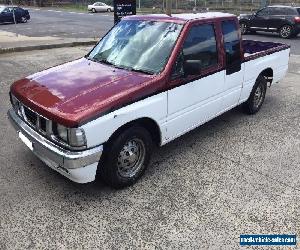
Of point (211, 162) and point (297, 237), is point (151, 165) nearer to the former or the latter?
point (211, 162)

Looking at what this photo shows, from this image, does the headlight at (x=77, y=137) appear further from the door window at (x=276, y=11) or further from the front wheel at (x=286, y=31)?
the door window at (x=276, y=11)

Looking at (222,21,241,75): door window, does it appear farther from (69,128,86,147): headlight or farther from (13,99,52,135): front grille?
(13,99,52,135): front grille

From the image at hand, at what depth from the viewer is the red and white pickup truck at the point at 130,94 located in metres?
3.51

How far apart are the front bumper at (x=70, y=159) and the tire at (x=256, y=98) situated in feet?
12.0

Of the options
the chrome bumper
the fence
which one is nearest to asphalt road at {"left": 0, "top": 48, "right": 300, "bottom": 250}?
the chrome bumper

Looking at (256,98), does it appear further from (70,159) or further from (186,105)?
(70,159)

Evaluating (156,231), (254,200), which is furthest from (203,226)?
(254,200)

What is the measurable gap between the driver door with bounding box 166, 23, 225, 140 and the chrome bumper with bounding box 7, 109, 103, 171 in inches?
48.3

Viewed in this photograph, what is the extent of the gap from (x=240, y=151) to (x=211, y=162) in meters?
0.62

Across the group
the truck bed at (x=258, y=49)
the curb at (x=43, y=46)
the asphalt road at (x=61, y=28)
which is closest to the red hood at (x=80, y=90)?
the truck bed at (x=258, y=49)

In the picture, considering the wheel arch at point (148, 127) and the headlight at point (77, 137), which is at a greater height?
the headlight at point (77, 137)

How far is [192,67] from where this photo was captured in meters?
4.16

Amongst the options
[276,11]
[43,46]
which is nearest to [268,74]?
[43,46]

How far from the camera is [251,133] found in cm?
569
